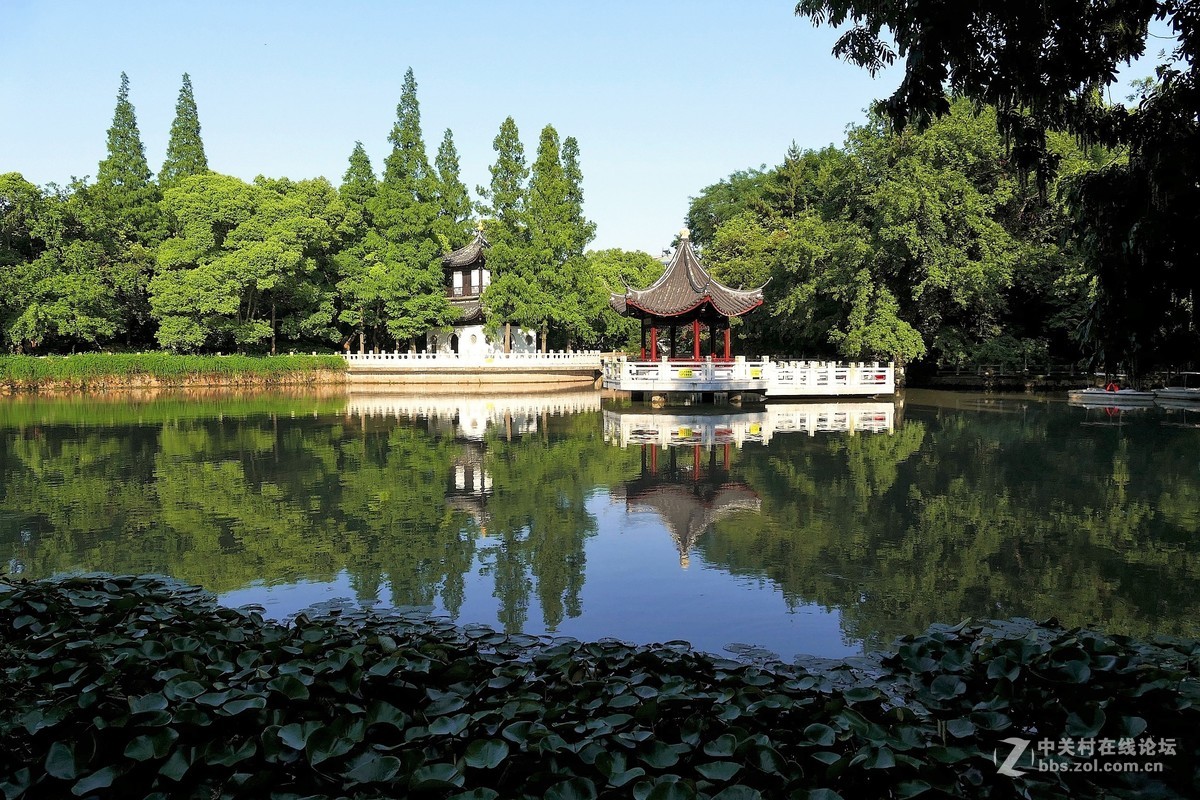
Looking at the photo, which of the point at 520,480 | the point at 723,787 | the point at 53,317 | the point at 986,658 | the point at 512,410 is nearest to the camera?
the point at 723,787

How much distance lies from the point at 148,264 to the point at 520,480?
1240 inches

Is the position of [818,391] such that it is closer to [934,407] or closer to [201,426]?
[934,407]

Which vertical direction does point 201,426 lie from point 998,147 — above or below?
below

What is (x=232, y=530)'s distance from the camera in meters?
8.01

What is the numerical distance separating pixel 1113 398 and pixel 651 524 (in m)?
20.0

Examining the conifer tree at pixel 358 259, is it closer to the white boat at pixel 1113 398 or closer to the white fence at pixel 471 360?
the white fence at pixel 471 360

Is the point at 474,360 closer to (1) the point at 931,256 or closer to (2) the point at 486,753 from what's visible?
(1) the point at 931,256

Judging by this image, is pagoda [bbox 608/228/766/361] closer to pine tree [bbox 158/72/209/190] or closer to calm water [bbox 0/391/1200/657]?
calm water [bbox 0/391/1200/657]

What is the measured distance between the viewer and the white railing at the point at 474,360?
33562mm

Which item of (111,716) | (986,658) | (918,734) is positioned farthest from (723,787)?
(111,716)

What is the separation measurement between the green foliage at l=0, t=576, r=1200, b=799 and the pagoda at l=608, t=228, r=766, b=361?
21.8 meters

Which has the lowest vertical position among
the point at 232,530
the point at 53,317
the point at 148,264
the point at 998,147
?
the point at 232,530

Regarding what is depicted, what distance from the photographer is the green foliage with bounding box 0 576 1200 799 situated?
110 inches

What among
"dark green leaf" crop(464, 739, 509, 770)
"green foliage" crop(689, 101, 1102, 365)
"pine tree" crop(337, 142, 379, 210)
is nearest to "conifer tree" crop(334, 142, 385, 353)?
"pine tree" crop(337, 142, 379, 210)
